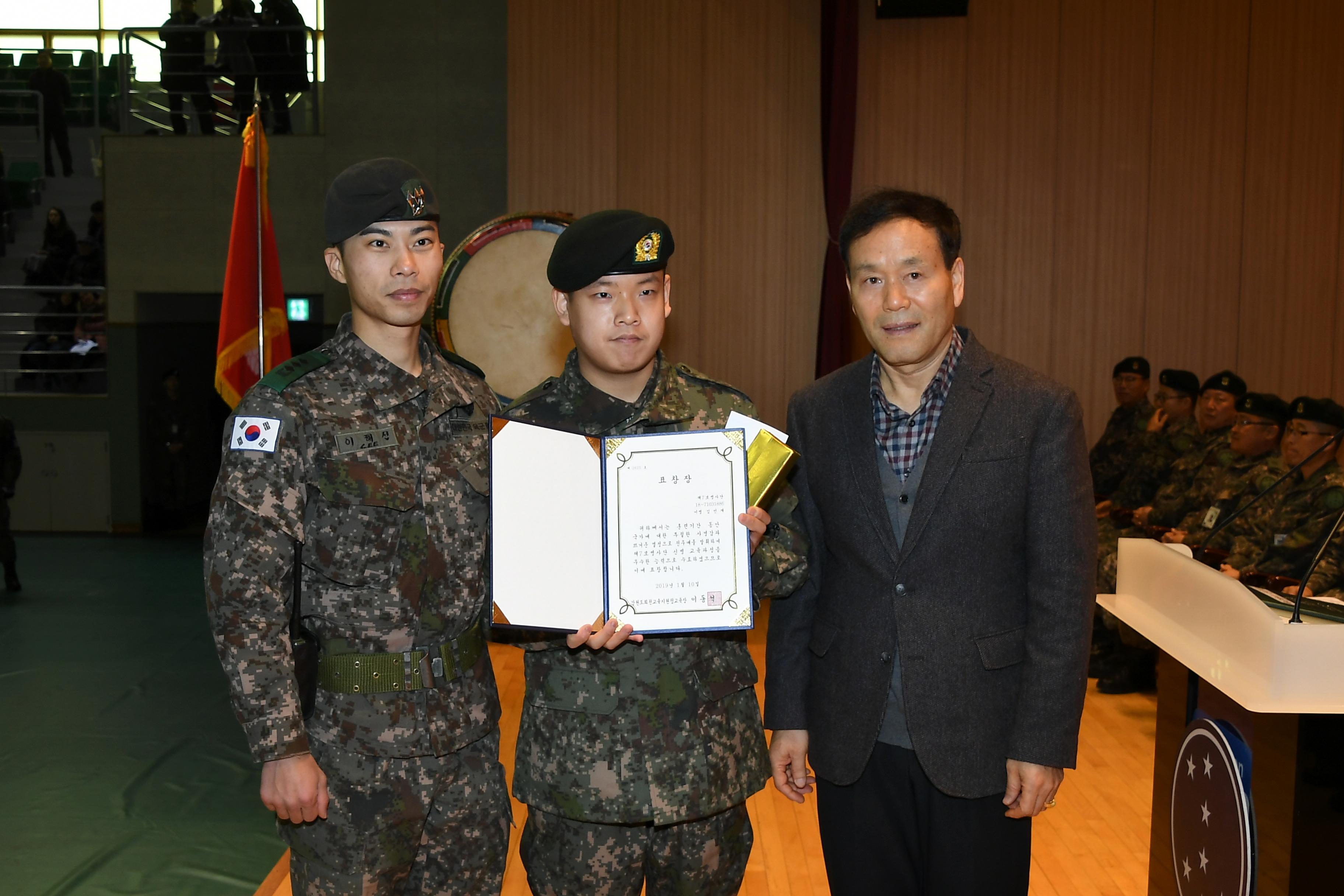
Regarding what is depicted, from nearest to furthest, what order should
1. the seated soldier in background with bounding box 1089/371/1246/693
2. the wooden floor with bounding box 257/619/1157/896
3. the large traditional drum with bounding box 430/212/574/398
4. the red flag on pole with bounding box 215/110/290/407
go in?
the wooden floor with bounding box 257/619/1157/896 → the red flag on pole with bounding box 215/110/290/407 → the large traditional drum with bounding box 430/212/574/398 → the seated soldier in background with bounding box 1089/371/1246/693

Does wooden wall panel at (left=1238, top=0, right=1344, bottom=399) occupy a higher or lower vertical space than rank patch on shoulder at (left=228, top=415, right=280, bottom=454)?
higher

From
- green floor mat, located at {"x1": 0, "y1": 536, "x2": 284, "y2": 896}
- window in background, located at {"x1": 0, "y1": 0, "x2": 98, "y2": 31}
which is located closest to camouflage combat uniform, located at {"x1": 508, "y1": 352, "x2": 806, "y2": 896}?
green floor mat, located at {"x1": 0, "y1": 536, "x2": 284, "y2": 896}

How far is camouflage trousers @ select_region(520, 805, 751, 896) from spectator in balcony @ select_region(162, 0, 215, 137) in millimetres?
8614

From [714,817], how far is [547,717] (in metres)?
0.34

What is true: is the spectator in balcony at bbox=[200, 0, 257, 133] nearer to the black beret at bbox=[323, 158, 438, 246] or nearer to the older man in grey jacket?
the black beret at bbox=[323, 158, 438, 246]

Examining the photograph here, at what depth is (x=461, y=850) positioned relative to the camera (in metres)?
1.80

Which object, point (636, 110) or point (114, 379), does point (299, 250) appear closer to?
point (114, 379)

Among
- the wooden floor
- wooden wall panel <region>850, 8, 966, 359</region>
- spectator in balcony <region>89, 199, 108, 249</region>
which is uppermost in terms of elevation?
wooden wall panel <region>850, 8, 966, 359</region>

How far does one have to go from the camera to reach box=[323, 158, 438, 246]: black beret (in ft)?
5.81

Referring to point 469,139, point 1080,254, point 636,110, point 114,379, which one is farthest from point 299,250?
point 1080,254

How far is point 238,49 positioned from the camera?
886 centimetres

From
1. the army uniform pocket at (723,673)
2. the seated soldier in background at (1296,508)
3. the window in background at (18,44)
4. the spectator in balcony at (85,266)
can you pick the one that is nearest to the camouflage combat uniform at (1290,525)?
the seated soldier in background at (1296,508)

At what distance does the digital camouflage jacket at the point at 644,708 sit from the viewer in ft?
5.70

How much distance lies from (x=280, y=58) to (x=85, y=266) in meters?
3.18
